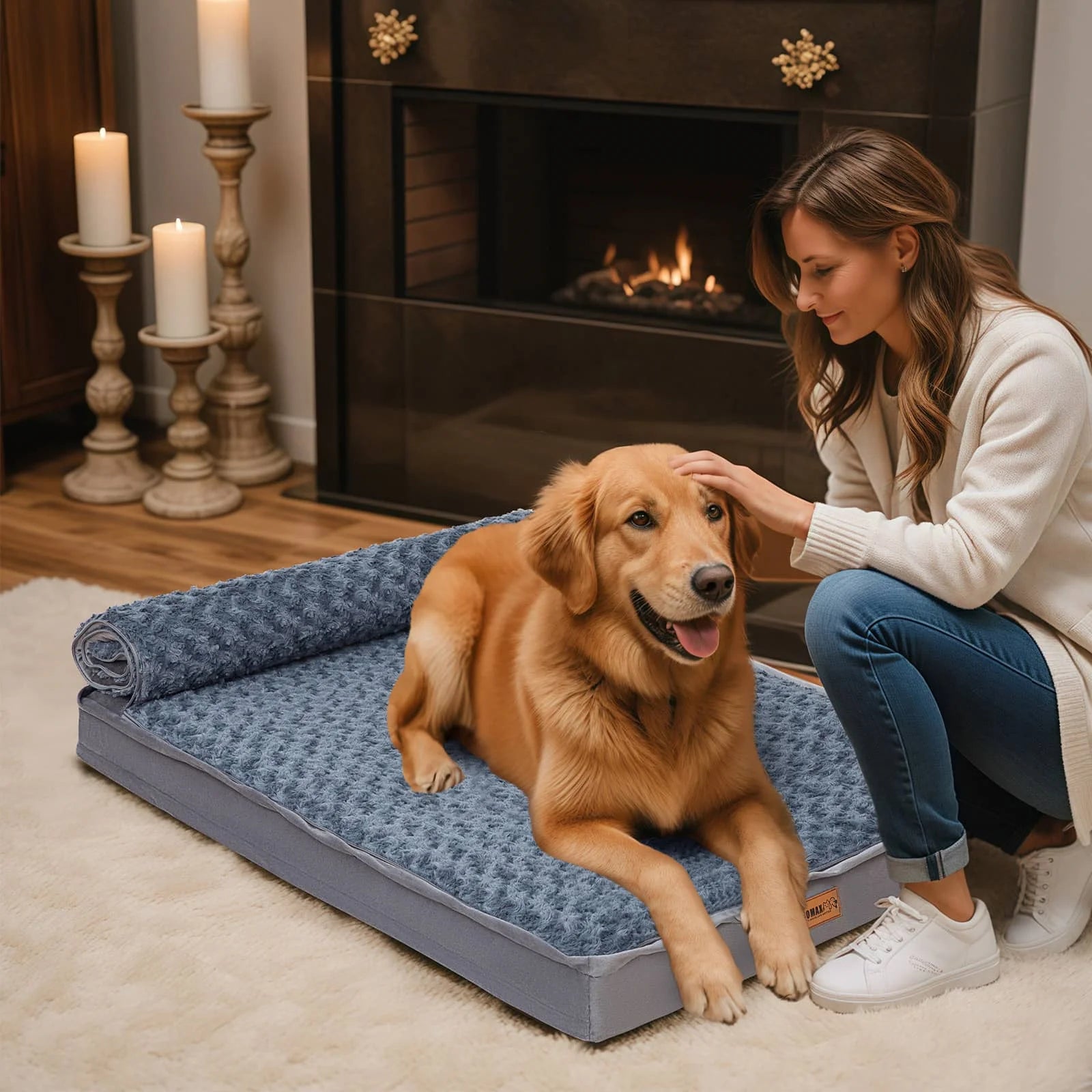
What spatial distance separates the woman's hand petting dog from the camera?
203cm

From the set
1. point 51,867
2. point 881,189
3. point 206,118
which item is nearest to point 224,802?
point 51,867

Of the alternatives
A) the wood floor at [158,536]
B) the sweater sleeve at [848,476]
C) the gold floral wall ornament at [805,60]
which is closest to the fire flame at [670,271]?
the gold floral wall ornament at [805,60]

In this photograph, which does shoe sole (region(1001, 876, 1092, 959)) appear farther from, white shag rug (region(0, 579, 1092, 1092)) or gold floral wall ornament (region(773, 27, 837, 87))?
gold floral wall ornament (region(773, 27, 837, 87))

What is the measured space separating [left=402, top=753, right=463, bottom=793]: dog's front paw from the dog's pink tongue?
541mm

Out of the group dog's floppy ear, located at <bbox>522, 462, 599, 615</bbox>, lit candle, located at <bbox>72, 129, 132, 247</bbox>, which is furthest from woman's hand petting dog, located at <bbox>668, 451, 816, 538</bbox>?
lit candle, located at <bbox>72, 129, 132, 247</bbox>

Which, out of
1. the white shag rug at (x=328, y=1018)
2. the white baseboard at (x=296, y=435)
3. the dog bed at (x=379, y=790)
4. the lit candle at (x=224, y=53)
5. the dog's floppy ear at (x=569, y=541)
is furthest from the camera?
the white baseboard at (x=296, y=435)

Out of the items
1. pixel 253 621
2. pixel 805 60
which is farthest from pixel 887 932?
pixel 805 60

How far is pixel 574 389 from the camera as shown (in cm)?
401

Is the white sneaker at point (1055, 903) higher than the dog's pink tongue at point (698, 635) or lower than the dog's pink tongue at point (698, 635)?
lower

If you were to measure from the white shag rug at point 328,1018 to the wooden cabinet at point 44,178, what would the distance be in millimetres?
2441

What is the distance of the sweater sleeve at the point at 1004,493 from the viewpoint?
1.92 metres

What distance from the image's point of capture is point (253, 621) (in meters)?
2.76

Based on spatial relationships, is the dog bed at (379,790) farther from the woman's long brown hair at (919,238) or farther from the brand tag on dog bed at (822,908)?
the woman's long brown hair at (919,238)

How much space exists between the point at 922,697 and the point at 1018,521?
0.25 m
